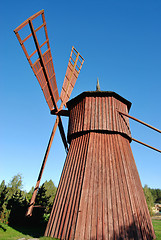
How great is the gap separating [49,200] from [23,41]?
11.4 meters

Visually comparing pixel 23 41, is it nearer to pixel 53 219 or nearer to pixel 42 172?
pixel 42 172

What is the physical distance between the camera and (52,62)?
841 centimetres

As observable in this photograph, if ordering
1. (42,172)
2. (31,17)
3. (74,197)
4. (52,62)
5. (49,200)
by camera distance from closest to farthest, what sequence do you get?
(31,17)
(74,197)
(42,172)
(52,62)
(49,200)

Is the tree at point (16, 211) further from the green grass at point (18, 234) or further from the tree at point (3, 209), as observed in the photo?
the green grass at point (18, 234)

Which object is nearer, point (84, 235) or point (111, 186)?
point (84, 235)

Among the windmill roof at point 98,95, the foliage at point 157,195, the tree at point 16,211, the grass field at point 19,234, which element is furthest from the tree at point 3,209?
the foliage at point 157,195

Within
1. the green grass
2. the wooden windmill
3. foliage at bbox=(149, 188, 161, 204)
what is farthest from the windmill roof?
foliage at bbox=(149, 188, 161, 204)

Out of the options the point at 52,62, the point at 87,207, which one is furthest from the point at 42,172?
the point at 52,62

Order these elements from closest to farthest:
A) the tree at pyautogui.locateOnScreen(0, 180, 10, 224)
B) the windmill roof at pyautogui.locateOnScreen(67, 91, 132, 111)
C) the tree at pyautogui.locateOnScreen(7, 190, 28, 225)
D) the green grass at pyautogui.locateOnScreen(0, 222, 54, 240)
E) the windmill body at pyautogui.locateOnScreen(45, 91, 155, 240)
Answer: the windmill body at pyautogui.locateOnScreen(45, 91, 155, 240) → the green grass at pyautogui.locateOnScreen(0, 222, 54, 240) → the windmill roof at pyautogui.locateOnScreen(67, 91, 132, 111) → the tree at pyautogui.locateOnScreen(0, 180, 10, 224) → the tree at pyautogui.locateOnScreen(7, 190, 28, 225)

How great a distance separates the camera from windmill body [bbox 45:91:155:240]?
16.6ft

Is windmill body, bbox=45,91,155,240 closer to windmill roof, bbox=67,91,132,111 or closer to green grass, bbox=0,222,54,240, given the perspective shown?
windmill roof, bbox=67,91,132,111

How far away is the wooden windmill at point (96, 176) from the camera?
5.09m

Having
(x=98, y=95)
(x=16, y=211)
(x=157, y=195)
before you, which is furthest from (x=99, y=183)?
(x=157, y=195)

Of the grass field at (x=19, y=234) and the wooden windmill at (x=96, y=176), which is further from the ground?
the wooden windmill at (x=96, y=176)
